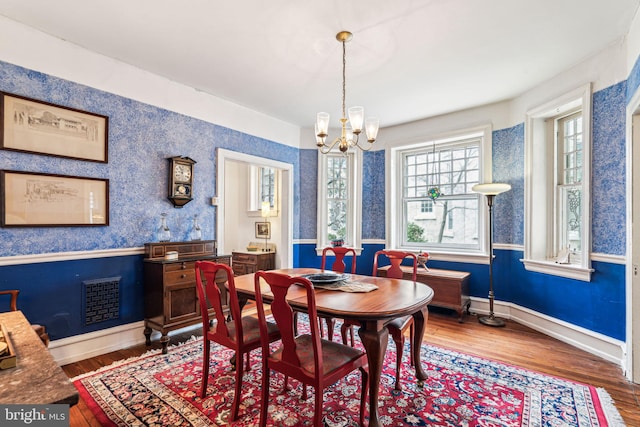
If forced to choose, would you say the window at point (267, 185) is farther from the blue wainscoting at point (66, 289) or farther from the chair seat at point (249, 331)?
the chair seat at point (249, 331)

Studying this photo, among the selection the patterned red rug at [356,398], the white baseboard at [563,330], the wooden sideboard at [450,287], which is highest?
the wooden sideboard at [450,287]

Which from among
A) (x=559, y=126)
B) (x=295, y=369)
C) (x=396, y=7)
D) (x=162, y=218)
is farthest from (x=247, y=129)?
(x=559, y=126)

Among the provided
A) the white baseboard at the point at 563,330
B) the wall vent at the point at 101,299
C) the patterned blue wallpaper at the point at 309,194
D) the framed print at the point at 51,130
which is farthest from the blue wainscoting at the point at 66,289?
the white baseboard at the point at 563,330

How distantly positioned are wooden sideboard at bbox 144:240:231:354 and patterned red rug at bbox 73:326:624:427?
15.9 inches

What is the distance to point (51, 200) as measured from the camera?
2705mm

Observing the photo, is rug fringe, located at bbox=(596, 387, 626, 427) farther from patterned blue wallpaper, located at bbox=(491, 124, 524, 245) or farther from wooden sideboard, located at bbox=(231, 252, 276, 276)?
wooden sideboard, located at bbox=(231, 252, 276, 276)

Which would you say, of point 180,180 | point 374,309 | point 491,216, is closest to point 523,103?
point 491,216

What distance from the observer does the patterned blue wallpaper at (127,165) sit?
8.52ft

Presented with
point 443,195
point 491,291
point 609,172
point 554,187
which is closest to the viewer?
point 609,172

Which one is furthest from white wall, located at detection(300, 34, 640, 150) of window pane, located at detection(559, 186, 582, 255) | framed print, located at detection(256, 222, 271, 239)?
framed print, located at detection(256, 222, 271, 239)

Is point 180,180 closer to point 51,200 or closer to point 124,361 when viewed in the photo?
point 51,200

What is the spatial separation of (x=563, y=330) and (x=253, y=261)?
14.0 ft

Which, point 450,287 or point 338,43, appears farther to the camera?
point 450,287

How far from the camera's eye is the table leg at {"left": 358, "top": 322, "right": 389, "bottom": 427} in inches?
70.4
